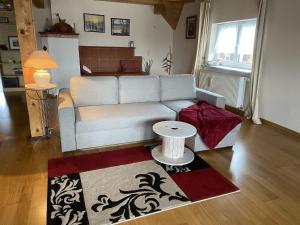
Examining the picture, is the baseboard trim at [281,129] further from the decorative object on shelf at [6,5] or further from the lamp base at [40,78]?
the decorative object on shelf at [6,5]

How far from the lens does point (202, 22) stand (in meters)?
4.89

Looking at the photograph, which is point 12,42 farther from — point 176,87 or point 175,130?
point 175,130

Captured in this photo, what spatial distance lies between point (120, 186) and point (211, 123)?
1.27 metres

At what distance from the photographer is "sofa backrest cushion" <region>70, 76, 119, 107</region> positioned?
9.62 ft

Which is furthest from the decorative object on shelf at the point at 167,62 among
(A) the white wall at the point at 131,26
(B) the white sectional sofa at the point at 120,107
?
(B) the white sectional sofa at the point at 120,107

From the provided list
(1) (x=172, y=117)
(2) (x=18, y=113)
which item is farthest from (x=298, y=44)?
(2) (x=18, y=113)

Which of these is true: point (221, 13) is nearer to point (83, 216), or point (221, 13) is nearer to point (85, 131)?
point (85, 131)

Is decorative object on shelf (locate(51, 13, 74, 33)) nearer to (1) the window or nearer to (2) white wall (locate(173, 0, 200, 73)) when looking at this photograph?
(2) white wall (locate(173, 0, 200, 73))

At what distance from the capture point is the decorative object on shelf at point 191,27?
17.5 ft

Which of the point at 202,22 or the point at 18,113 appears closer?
the point at 18,113

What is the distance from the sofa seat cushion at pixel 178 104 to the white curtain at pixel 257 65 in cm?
116

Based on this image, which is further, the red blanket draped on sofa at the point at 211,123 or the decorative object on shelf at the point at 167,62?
the decorative object on shelf at the point at 167,62

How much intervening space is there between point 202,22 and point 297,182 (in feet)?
12.6

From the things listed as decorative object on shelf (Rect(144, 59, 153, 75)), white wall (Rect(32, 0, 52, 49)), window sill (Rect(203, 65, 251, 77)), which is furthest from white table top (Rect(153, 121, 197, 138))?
white wall (Rect(32, 0, 52, 49))
